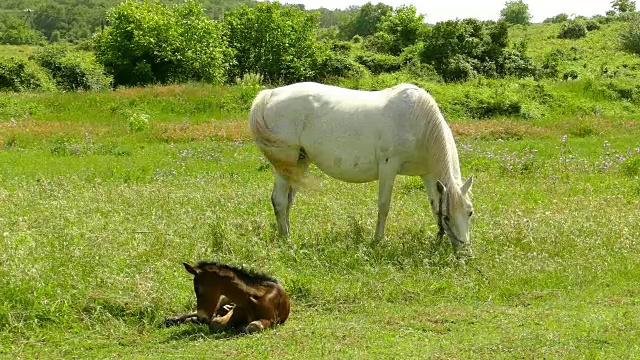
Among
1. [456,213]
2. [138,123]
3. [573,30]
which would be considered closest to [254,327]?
[456,213]

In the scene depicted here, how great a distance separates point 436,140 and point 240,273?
3947mm

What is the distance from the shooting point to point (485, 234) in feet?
33.1

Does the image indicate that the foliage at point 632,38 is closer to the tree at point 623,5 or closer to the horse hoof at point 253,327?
the tree at point 623,5

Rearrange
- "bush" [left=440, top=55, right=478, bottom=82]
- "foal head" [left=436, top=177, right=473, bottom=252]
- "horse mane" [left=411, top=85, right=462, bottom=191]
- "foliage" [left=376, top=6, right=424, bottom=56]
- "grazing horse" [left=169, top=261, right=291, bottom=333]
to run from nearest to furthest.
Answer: "grazing horse" [left=169, top=261, right=291, bottom=333] < "foal head" [left=436, top=177, right=473, bottom=252] < "horse mane" [left=411, top=85, right=462, bottom=191] < "bush" [left=440, top=55, right=478, bottom=82] < "foliage" [left=376, top=6, right=424, bottom=56]

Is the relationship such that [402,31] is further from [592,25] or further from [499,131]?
[499,131]

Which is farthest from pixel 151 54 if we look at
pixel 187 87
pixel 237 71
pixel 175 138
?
pixel 175 138

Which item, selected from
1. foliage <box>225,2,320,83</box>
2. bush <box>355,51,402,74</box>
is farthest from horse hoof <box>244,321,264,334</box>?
bush <box>355,51,402,74</box>

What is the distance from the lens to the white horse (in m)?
9.76

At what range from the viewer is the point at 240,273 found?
6938mm

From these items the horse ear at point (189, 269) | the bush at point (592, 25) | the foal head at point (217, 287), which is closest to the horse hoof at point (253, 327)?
the foal head at point (217, 287)

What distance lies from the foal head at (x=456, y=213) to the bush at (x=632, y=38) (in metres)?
35.4

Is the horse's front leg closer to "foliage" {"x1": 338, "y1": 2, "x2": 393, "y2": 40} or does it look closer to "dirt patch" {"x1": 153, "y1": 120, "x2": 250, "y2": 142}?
"dirt patch" {"x1": 153, "y1": 120, "x2": 250, "y2": 142}

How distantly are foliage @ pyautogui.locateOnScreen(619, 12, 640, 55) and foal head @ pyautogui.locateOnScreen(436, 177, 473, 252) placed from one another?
35.3m

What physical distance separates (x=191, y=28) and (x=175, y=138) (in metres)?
15.6
